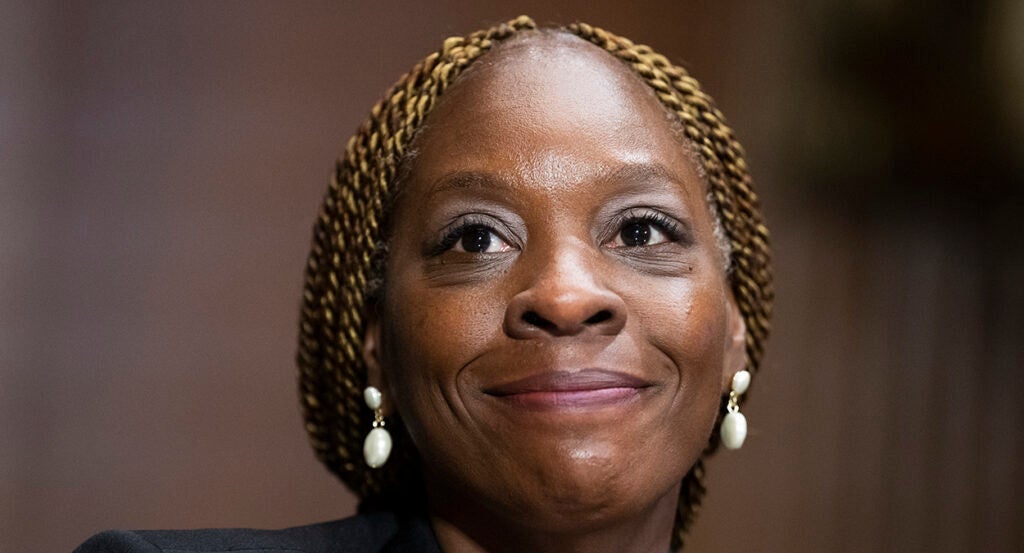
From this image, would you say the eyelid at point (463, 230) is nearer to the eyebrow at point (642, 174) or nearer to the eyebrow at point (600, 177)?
the eyebrow at point (600, 177)

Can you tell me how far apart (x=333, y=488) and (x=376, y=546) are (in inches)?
43.1

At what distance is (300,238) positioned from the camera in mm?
3090

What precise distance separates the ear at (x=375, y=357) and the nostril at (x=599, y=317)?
37 centimetres

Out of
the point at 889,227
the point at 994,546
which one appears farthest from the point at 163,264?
the point at 994,546

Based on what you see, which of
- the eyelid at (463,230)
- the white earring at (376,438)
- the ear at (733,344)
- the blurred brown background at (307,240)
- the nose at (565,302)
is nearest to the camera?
the nose at (565,302)

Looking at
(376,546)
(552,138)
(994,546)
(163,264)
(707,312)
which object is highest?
(552,138)

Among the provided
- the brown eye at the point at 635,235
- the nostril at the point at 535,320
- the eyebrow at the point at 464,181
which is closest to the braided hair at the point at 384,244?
the eyebrow at the point at 464,181

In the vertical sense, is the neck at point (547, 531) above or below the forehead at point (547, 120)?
below

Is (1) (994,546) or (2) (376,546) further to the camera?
(1) (994,546)

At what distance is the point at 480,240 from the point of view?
1875 millimetres

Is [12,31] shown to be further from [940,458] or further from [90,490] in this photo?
[940,458]

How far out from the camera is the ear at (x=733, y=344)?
6.84 ft

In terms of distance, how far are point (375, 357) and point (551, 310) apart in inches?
15.3

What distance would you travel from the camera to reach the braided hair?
79.5 inches
